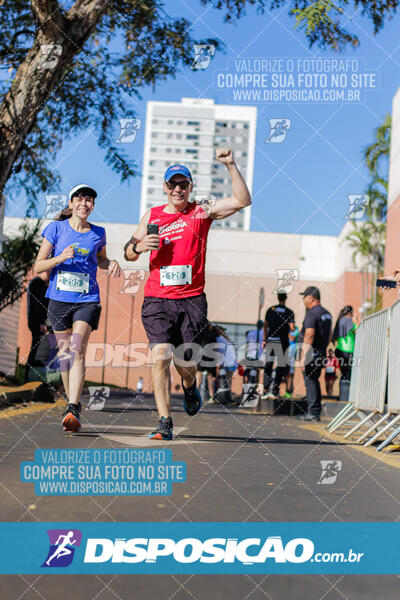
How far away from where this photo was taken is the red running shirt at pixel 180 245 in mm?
4816

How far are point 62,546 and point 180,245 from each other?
2784 millimetres

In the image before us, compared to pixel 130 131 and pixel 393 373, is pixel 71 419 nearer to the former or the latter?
pixel 393 373

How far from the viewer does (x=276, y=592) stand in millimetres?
2012

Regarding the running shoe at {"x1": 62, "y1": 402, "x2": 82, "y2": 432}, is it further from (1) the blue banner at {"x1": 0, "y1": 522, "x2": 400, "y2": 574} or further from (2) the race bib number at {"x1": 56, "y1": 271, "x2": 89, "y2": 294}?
(1) the blue banner at {"x1": 0, "y1": 522, "x2": 400, "y2": 574}

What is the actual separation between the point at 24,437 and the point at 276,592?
11.6 ft

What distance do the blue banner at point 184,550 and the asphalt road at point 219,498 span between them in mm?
65

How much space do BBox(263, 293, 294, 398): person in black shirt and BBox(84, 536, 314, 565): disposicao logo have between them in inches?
320

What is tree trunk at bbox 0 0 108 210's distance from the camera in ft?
28.3

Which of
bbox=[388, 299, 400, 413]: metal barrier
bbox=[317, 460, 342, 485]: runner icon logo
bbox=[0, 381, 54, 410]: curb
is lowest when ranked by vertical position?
bbox=[0, 381, 54, 410]: curb

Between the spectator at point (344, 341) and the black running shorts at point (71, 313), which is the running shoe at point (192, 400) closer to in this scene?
the black running shorts at point (71, 313)

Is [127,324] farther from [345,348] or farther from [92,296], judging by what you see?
[92,296]

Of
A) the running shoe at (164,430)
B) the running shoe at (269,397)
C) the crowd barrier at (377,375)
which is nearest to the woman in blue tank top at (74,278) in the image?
the running shoe at (164,430)

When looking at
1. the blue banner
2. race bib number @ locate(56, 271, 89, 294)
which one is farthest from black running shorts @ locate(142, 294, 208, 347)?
the blue banner

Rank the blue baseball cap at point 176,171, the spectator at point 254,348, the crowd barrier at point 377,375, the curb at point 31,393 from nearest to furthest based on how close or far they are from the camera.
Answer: the blue baseball cap at point 176,171
the crowd barrier at point 377,375
the curb at point 31,393
the spectator at point 254,348
